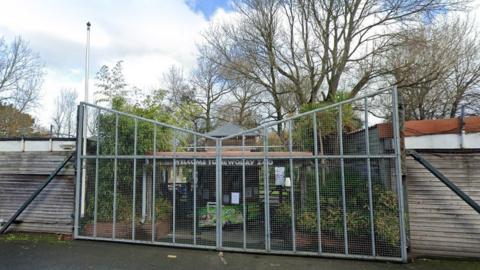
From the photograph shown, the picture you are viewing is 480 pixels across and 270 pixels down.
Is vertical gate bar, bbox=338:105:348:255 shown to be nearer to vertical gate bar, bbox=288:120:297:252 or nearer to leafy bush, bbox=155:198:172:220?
vertical gate bar, bbox=288:120:297:252

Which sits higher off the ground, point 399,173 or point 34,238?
point 399,173

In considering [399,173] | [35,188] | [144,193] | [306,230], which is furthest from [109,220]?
[399,173]

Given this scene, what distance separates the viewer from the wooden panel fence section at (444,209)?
6.61 meters

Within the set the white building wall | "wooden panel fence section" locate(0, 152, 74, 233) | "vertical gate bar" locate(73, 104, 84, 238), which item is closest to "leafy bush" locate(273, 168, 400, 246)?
the white building wall

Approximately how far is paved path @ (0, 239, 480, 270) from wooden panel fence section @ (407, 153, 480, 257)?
12.4 inches

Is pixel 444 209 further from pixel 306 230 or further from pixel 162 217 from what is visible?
pixel 162 217

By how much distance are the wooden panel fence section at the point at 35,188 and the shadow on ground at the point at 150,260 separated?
3.42ft

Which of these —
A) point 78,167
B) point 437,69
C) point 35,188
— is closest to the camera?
point 78,167

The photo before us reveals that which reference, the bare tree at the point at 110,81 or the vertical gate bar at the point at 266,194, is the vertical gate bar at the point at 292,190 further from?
the bare tree at the point at 110,81

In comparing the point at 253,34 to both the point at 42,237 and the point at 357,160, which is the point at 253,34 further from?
the point at 42,237

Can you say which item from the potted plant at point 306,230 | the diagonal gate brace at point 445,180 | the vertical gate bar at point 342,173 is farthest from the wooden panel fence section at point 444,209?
the potted plant at point 306,230

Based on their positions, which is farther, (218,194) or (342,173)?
(218,194)

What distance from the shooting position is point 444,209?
6734 millimetres

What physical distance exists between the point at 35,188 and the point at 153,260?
465 centimetres
